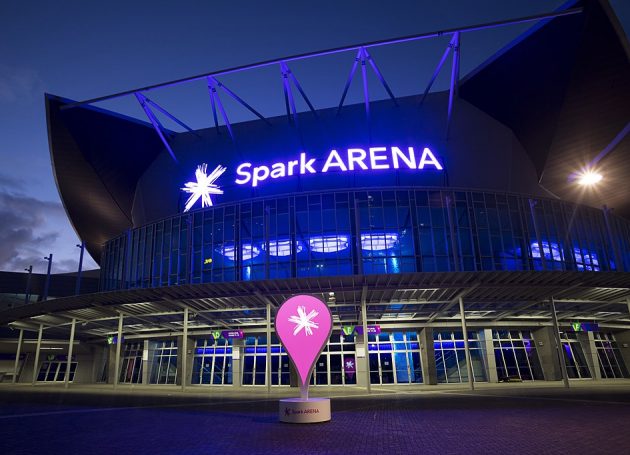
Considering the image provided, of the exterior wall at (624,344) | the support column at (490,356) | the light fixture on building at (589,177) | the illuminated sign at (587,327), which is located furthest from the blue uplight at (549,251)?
the exterior wall at (624,344)

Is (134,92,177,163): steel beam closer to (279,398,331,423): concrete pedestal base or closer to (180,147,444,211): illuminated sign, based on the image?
(180,147,444,211): illuminated sign

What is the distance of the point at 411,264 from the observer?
3109cm

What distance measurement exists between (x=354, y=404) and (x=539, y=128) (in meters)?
29.6

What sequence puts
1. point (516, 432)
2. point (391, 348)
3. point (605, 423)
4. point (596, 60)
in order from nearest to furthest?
1. point (516, 432)
2. point (605, 423)
3. point (596, 60)
4. point (391, 348)

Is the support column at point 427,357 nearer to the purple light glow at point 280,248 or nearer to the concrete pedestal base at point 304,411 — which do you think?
the purple light glow at point 280,248

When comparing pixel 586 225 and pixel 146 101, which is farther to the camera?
pixel 146 101

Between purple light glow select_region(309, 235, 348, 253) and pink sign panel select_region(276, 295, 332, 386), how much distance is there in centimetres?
1806

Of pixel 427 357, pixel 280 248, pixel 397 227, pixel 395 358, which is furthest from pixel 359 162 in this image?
pixel 427 357

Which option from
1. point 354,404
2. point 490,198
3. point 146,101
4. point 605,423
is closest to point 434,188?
point 490,198

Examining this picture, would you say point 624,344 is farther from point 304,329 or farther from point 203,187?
point 203,187

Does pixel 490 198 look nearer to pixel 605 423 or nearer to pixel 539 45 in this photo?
pixel 539 45

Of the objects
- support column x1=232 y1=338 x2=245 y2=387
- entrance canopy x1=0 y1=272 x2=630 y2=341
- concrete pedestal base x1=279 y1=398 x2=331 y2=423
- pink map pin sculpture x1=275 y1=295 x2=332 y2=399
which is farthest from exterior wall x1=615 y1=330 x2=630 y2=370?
concrete pedestal base x1=279 y1=398 x2=331 y2=423

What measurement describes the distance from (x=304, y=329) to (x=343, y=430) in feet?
12.4

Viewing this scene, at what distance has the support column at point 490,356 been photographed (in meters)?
34.5
